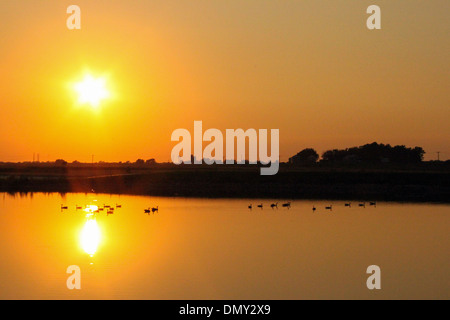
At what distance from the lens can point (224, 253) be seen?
32500 millimetres

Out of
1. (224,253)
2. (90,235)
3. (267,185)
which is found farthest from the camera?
(267,185)

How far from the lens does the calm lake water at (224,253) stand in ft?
80.8

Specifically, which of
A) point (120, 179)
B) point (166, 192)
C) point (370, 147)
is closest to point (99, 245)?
point (166, 192)

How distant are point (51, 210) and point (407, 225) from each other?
28.5m

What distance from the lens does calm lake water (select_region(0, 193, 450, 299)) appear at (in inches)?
969

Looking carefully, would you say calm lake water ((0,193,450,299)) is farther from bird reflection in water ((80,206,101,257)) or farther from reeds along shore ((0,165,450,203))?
reeds along shore ((0,165,450,203))

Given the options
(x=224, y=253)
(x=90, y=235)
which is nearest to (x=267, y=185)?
(x=90, y=235)

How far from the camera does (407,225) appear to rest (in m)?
45.0

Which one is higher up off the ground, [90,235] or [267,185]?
[267,185]

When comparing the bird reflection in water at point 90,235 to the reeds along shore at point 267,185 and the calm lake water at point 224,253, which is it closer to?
the calm lake water at point 224,253

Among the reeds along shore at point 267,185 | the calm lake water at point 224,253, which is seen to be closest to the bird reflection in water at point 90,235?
the calm lake water at point 224,253

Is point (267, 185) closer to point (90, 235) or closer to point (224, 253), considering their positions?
point (90, 235)

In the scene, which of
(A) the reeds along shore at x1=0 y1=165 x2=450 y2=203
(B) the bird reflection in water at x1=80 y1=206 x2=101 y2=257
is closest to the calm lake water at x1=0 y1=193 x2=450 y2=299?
(B) the bird reflection in water at x1=80 y1=206 x2=101 y2=257
